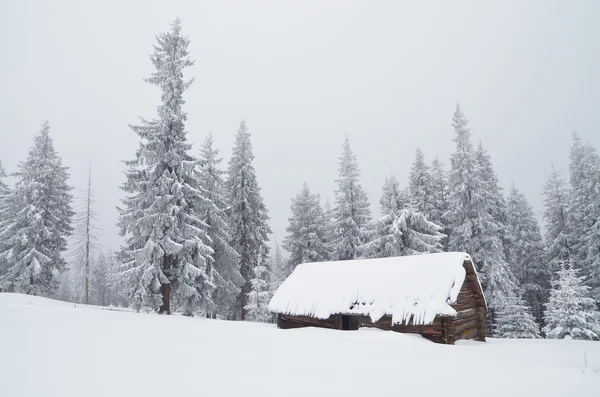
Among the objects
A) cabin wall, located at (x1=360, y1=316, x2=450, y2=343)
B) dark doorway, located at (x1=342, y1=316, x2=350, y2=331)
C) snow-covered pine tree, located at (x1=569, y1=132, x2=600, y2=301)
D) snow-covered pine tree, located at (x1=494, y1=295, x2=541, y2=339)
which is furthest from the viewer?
snow-covered pine tree, located at (x1=569, y1=132, x2=600, y2=301)

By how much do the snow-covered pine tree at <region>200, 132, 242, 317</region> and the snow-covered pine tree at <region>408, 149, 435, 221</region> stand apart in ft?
56.5

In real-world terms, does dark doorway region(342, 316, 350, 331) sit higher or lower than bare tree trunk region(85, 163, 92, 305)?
lower

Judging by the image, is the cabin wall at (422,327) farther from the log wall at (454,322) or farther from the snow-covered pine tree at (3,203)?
the snow-covered pine tree at (3,203)

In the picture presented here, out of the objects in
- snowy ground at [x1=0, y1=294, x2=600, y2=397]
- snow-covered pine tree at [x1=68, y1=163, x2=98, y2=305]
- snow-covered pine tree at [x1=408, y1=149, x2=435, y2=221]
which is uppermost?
snow-covered pine tree at [x1=408, y1=149, x2=435, y2=221]

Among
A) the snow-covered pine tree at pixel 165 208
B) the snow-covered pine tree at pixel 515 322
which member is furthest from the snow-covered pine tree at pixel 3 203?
the snow-covered pine tree at pixel 515 322

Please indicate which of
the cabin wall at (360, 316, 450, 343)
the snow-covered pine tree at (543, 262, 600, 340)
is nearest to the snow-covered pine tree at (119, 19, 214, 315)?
the cabin wall at (360, 316, 450, 343)

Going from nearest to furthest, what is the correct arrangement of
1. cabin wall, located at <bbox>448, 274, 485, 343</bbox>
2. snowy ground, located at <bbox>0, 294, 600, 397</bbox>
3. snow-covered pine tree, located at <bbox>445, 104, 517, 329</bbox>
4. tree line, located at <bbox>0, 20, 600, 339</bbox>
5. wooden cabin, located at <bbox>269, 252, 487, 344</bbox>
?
Result: snowy ground, located at <bbox>0, 294, 600, 397</bbox>
wooden cabin, located at <bbox>269, 252, 487, 344</bbox>
cabin wall, located at <bbox>448, 274, 485, 343</bbox>
tree line, located at <bbox>0, 20, 600, 339</bbox>
snow-covered pine tree, located at <bbox>445, 104, 517, 329</bbox>

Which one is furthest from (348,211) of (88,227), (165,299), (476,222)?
(88,227)

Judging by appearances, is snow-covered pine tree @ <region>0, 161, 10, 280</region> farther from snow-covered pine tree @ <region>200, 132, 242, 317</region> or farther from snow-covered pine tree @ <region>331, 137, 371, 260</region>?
snow-covered pine tree @ <region>331, 137, 371, 260</region>

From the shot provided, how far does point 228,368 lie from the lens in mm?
5598

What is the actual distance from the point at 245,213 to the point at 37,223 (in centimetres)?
1692

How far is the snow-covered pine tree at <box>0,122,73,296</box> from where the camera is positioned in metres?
25.8

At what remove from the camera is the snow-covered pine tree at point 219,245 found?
25.2 m

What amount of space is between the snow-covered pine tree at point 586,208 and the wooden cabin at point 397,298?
55.4ft
